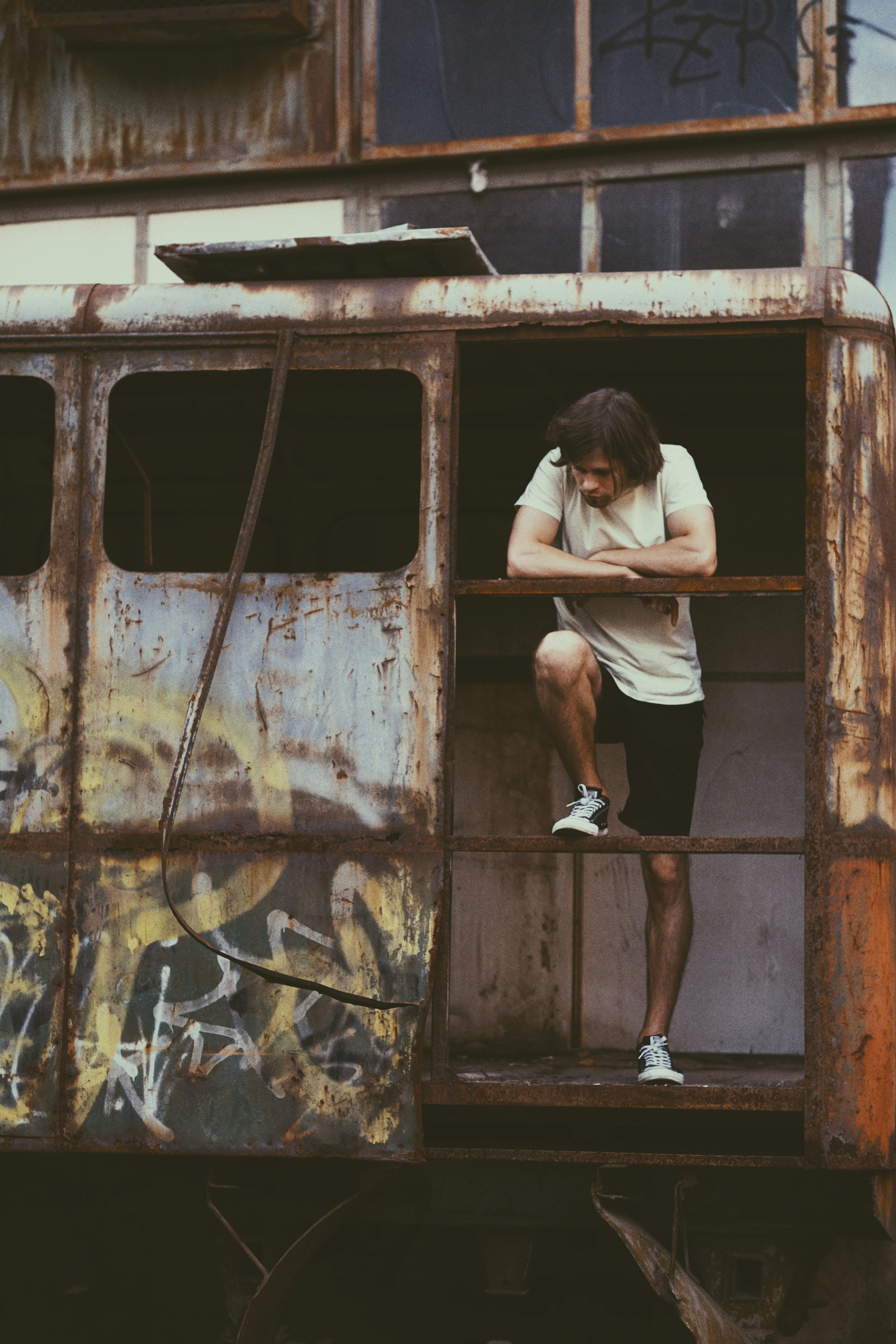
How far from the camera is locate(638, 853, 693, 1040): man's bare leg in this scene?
151 inches

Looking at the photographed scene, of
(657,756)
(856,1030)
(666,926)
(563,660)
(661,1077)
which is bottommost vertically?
(661,1077)

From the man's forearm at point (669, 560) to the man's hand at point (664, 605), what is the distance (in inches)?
7.4

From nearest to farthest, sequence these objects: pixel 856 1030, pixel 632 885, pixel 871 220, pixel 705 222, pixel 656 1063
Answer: pixel 856 1030 → pixel 656 1063 → pixel 632 885 → pixel 871 220 → pixel 705 222

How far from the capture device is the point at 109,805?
12.6 feet

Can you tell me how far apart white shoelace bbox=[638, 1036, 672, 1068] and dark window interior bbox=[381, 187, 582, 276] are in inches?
130

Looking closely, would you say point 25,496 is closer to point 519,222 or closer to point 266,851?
point 266,851

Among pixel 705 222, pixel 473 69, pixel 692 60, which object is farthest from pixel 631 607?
pixel 473 69

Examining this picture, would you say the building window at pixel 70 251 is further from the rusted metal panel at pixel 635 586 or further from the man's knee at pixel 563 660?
the man's knee at pixel 563 660

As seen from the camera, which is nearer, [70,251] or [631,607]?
[631,607]

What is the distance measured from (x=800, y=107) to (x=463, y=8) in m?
1.51

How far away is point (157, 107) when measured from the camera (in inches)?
241

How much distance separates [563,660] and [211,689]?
3.25 feet

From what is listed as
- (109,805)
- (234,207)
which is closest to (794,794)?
(109,805)

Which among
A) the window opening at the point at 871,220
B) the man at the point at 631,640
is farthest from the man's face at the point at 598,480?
the window opening at the point at 871,220
